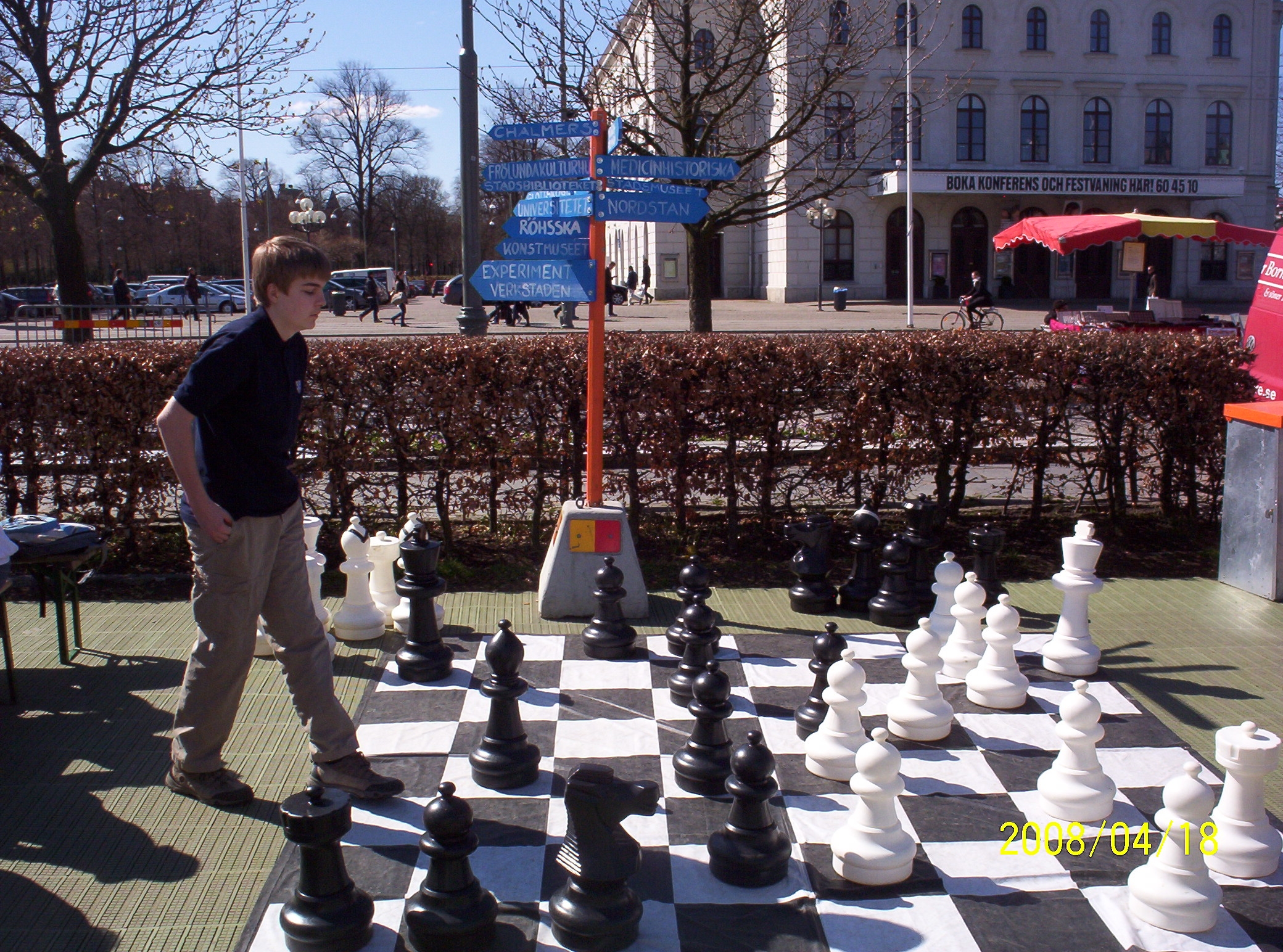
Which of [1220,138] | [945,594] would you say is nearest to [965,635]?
[945,594]

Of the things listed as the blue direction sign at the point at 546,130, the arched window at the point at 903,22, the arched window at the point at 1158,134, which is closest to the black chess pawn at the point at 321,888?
the blue direction sign at the point at 546,130

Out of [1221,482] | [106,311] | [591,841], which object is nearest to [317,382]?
[591,841]

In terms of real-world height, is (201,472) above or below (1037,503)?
above

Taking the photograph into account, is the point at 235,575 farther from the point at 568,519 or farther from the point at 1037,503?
the point at 1037,503

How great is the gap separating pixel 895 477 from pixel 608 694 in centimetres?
287

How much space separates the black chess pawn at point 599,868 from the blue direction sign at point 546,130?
10.7 feet

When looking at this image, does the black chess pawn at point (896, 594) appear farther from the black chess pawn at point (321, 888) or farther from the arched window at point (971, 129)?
the arched window at point (971, 129)

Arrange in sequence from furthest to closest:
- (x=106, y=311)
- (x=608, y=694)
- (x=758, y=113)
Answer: (x=106, y=311), (x=758, y=113), (x=608, y=694)

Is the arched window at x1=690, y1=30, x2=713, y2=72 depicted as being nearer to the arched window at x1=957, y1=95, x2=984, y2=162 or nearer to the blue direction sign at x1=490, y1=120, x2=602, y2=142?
the blue direction sign at x1=490, y1=120, x2=602, y2=142

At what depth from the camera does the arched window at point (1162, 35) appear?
40.1 m

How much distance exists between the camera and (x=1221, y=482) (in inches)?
261

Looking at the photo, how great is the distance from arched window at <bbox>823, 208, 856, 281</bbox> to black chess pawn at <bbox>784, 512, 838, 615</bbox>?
35003 mm
